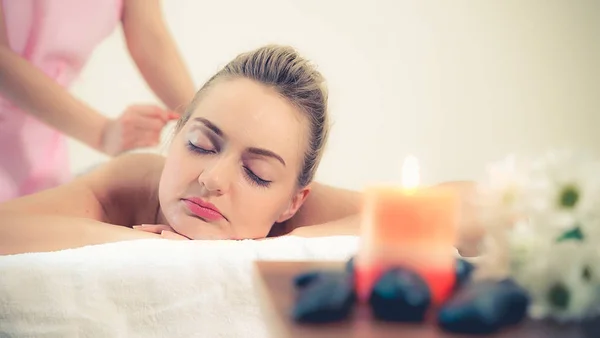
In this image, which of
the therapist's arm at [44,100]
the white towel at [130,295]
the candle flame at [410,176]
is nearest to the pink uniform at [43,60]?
the therapist's arm at [44,100]

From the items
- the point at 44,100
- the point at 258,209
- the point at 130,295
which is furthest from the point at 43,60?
the point at 130,295

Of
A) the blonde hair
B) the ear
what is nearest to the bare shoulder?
the blonde hair

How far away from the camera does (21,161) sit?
3.29ft

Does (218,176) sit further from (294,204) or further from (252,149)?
(294,204)

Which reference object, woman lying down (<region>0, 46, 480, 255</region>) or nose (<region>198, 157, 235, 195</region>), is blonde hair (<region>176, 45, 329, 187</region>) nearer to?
woman lying down (<region>0, 46, 480, 255</region>)

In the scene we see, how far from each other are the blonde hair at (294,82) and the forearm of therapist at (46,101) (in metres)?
0.16

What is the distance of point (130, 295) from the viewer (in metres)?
0.58

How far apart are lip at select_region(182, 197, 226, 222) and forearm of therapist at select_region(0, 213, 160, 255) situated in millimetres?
77

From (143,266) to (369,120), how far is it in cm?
56

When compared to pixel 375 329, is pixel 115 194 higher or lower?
higher

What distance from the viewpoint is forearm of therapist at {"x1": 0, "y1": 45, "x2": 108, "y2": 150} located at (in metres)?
0.98

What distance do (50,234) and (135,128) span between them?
28cm

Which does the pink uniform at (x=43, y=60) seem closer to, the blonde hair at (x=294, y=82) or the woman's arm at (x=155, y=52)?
the woman's arm at (x=155, y=52)

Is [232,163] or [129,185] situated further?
[129,185]
